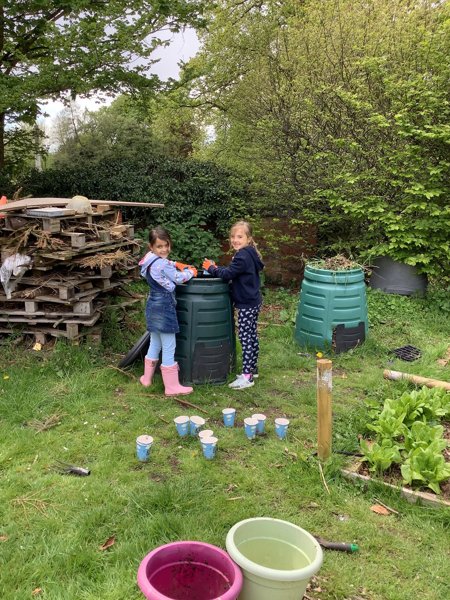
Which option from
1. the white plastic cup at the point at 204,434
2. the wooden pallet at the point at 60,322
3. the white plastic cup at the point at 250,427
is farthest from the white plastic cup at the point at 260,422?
the wooden pallet at the point at 60,322

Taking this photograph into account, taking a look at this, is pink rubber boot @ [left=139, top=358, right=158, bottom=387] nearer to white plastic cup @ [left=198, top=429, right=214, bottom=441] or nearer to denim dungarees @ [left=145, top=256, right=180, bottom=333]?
denim dungarees @ [left=145, top=256, right=180, bottom=333]

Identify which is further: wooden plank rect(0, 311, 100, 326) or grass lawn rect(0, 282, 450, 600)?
wooden plank rect(0, 311, 100, 326)

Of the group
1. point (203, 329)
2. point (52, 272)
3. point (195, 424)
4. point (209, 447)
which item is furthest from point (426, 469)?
point (52, 272)

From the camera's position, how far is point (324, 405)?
3.10 m

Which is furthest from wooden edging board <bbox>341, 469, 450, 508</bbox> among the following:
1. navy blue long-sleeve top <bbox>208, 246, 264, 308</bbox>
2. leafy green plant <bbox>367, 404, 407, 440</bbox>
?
navy blue long-sleeve top <bbox>208, 246, 264, 308</bbox>

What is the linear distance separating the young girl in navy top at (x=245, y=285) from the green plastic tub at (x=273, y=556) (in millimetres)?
2359

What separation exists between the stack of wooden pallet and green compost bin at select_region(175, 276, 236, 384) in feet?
3.55

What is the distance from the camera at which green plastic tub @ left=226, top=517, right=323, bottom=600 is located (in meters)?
1.89

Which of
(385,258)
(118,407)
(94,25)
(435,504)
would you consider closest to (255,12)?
(94,25)

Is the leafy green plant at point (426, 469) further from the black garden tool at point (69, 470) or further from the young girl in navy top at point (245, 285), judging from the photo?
the black garden tool at point (69, 470)

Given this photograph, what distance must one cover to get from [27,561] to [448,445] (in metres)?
2.64

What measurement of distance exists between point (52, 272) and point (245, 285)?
199cm

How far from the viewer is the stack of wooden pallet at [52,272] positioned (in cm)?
487

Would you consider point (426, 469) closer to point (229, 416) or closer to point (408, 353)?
point (229, 416)
